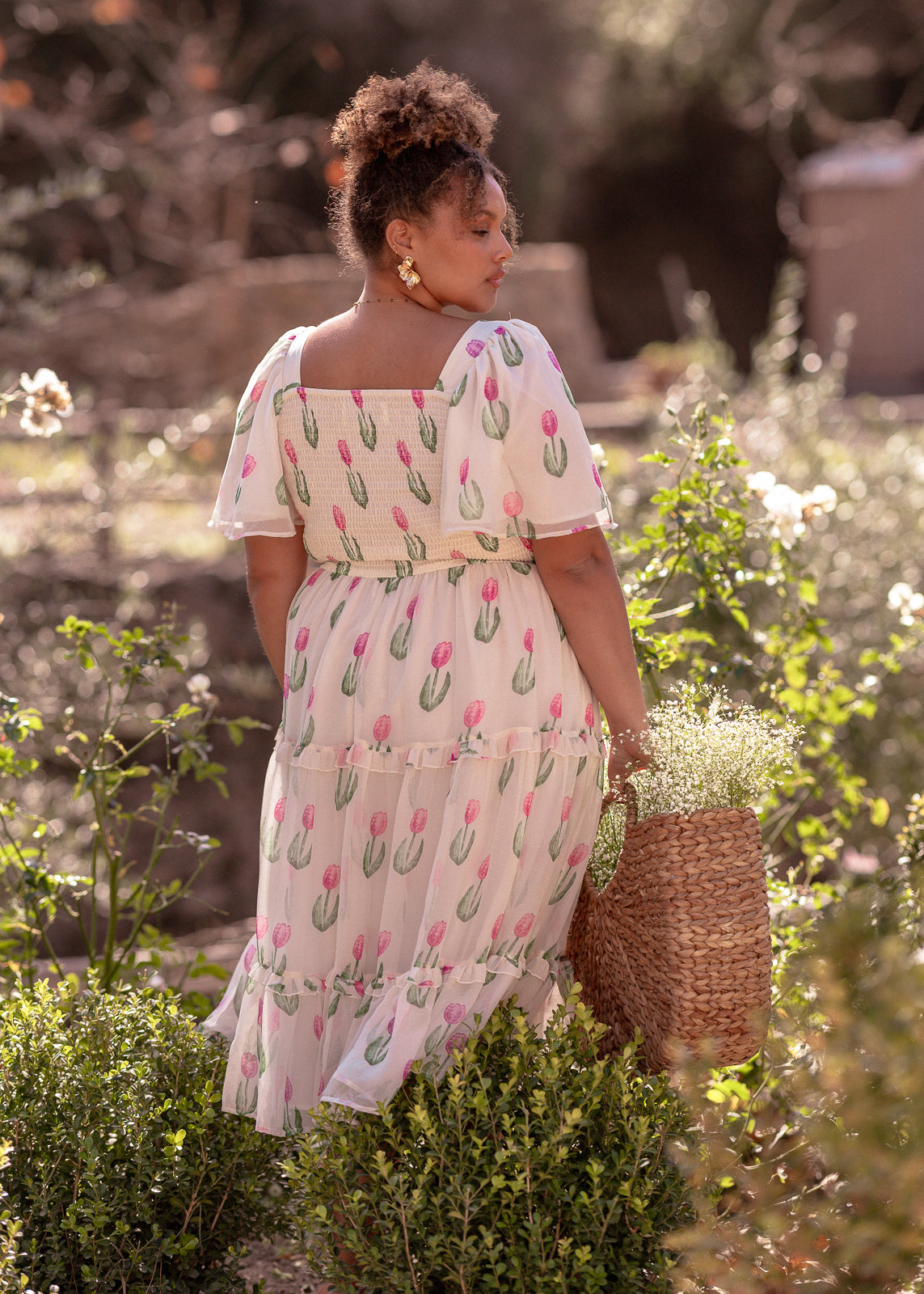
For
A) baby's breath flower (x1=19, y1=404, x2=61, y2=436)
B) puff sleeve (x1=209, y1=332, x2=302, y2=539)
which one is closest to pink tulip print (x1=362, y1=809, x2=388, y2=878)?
puff sleeve (x1=209, y1=332, x2=302, y2=539)

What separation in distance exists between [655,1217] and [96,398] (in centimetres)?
704

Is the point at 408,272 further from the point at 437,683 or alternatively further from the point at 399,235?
the point at 437,683

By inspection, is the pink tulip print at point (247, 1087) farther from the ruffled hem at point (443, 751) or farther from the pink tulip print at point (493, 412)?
the pink tulip print at point (493, 412)

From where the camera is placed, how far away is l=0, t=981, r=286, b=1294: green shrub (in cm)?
184

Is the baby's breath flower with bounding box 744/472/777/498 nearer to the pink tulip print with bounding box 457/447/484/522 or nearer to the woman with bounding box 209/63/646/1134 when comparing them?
the woman with bounding box 209/63/646/1134

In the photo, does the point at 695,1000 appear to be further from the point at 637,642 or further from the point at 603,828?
the point at 637,642

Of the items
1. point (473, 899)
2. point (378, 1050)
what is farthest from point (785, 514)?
point (378, 1050)

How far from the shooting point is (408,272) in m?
1.92

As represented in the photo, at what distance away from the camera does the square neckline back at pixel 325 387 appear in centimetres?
189

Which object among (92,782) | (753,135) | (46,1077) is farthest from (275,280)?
(753,135)

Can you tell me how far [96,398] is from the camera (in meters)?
8.00

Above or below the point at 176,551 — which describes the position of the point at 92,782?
above

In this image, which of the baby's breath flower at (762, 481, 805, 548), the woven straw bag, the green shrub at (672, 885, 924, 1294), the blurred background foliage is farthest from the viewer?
the blurred background foliage

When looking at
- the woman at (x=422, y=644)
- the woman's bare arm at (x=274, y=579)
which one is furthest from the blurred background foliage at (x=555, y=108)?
the woman at (x=422, y=644)
